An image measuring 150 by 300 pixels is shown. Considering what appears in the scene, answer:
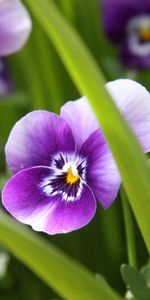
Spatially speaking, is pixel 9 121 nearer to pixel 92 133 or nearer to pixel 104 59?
pixel 104 59

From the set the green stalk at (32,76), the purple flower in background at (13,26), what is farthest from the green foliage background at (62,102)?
the purple flower in background at (13,26)

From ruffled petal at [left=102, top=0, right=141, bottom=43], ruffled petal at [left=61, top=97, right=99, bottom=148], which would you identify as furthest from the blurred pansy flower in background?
ruffled petal at [left=61, top=97, right=99, bottom=148]

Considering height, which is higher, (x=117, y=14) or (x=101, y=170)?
(x=117, y=14)

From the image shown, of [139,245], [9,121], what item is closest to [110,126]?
[139,245]

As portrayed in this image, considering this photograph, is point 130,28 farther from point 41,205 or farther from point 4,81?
point 41,205

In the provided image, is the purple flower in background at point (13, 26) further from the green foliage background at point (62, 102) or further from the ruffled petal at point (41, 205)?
the green foliage background at point (62, 102)

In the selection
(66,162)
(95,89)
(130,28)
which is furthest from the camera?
(130,28)

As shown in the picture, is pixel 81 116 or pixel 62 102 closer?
pixel 81 116

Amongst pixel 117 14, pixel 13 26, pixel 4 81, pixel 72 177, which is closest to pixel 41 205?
pixel 72 177
